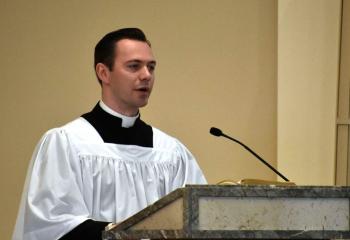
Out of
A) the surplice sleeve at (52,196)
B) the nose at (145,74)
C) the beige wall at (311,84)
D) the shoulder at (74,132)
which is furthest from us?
the beige wall at (311,84)

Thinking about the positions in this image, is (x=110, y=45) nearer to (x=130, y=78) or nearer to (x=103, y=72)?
(x=103, y=72)

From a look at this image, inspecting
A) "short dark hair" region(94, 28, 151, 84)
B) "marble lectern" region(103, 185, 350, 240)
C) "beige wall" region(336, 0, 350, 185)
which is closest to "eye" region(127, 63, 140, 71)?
"short dark hair" region(94, 28, 151, 84)

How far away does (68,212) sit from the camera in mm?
3270

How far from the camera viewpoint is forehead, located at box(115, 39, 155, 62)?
12.3ft

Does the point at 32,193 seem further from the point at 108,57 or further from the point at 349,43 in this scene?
the point at 349,43

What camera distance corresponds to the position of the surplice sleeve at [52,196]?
10.5 feet

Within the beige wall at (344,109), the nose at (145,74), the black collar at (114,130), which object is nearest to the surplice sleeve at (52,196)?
the black collar at (114,130)

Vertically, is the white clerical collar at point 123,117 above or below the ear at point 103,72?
below

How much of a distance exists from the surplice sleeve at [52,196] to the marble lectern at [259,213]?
125 cm

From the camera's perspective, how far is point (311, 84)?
17.5 ft

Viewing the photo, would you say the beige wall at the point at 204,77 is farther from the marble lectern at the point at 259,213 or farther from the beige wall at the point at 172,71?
the marble lectern at the point at 259,213

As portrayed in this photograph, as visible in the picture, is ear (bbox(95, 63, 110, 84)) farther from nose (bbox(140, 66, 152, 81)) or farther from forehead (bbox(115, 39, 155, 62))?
nose (bbox(140, 66, 152, 81))

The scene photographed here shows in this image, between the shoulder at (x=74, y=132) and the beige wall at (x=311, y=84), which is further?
the beige wall at (x=311, y=84)

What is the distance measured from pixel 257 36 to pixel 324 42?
0.59 metres
